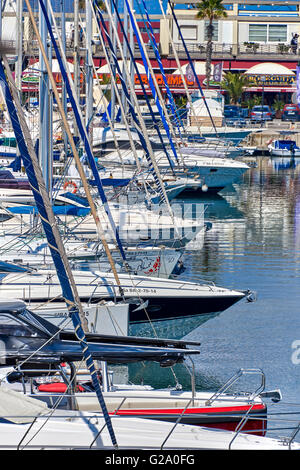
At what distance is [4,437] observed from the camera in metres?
9.51

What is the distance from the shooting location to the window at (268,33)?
75.1m

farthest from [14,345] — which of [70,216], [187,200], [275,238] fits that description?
[187,200]

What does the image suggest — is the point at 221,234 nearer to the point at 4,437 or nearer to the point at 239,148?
the point at 239,148

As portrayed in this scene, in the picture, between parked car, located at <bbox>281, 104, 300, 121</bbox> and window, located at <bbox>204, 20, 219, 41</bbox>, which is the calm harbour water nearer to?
parked car, located at <bbox>281, 104, 300, 121</bbox>

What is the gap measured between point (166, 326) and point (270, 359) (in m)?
2.18

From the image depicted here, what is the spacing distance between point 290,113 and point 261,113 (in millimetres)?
3174

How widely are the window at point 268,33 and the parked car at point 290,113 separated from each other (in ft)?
27.4

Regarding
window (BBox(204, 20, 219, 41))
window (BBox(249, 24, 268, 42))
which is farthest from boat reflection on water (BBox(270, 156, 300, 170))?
window (BBox(249, 24, 268, 42))

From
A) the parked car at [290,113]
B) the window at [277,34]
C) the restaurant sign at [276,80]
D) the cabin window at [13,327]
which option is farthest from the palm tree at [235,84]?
the cabin window at [13,327]

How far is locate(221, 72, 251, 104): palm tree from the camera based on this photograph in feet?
228

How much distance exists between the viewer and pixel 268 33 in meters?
75.4

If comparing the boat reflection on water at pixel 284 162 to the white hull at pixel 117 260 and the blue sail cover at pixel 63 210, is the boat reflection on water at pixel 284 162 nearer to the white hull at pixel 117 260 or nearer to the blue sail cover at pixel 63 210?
the blue sail cover at pixel 63 210

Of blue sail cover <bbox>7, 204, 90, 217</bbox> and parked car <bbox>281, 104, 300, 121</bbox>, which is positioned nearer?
blue sail cover <bbox>7, 204, 90, 217</bbox>

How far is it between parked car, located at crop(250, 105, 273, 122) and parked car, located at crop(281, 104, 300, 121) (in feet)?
3.58
